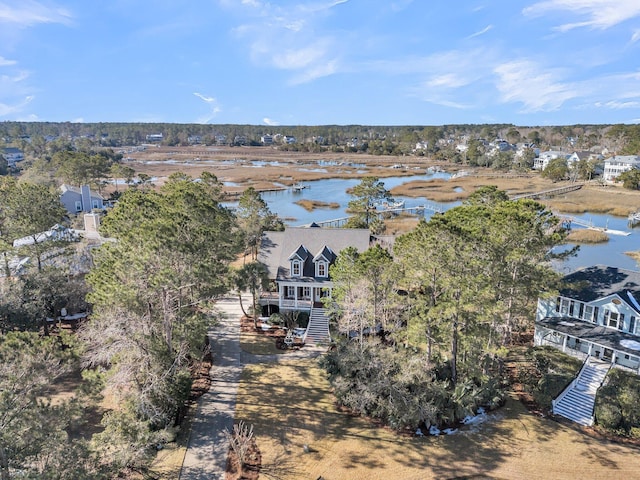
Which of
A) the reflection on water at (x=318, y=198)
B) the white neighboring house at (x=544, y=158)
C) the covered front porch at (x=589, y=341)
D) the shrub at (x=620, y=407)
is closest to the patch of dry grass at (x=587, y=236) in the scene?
the reflection on water at (x=318, y=198)

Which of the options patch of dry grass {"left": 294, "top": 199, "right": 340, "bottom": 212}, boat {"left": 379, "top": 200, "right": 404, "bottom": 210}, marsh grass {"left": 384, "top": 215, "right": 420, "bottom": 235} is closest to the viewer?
marsh grass {"left": 384, "top": 215, "right": 420, "bottom": 235}

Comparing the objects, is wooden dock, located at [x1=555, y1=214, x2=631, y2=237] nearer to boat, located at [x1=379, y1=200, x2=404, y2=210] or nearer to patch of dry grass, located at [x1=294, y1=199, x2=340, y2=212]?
boat, located at [x1=379, y1=200, x2=404, y2=210]

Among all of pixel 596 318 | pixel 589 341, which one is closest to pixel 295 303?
pixel 589 341

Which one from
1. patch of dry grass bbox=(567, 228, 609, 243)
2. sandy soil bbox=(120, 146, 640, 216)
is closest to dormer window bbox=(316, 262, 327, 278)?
patch of dry grass bbox=(567, 228, 609, 243)

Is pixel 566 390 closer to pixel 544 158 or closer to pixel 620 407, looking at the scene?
pixel 620 407

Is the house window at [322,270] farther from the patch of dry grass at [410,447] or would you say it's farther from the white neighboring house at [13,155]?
the white neighboring house at [13,155]

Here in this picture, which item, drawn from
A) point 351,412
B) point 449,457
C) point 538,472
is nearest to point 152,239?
point 351,412
